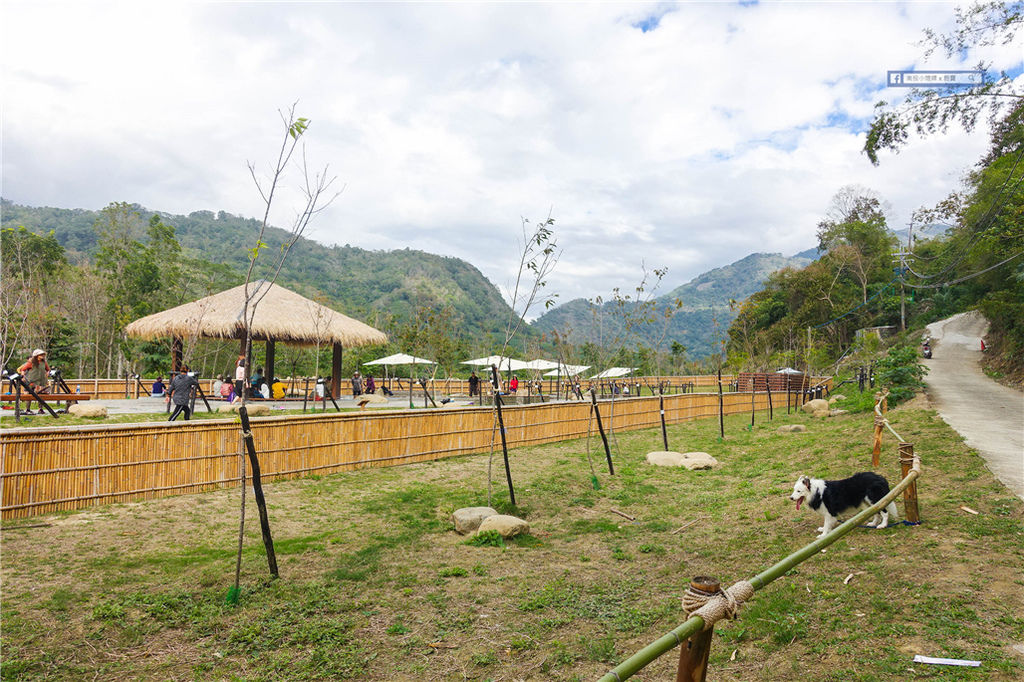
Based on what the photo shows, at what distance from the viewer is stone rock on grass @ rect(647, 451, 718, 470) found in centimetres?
1000

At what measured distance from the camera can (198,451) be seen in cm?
702

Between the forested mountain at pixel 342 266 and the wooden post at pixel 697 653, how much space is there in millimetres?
49055

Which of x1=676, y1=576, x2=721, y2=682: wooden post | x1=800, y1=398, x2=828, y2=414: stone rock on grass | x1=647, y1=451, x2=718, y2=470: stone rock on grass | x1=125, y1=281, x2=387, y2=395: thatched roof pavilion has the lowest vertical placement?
x1=647, y1=451, x2=718, y2=470: stone rock on grass

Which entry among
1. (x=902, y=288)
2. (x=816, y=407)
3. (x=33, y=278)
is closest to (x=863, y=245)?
(x=902, y=288)

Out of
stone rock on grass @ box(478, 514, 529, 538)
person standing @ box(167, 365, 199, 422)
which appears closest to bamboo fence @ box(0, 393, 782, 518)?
person standing @ box(167, 365, 199, 422)

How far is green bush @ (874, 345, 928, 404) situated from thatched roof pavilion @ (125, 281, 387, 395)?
15.0 meters

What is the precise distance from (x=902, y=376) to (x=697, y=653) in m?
15.0

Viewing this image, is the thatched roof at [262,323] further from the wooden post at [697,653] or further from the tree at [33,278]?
the wooden post at [697,653]

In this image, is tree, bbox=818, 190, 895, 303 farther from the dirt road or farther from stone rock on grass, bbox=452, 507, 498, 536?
stone rock on grass, bbox=452, 507, 498, 536

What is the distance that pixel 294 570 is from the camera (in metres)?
4.93

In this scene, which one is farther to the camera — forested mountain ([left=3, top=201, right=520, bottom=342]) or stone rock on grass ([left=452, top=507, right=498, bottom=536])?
forested mountain ([left=3, top=201, right=520, bottom=342])

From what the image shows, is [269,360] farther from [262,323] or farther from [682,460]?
[682,460]

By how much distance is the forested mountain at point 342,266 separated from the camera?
57.6 metres

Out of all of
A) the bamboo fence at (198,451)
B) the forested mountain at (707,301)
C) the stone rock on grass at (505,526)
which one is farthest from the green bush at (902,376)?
the forested mountain at (707,301)
